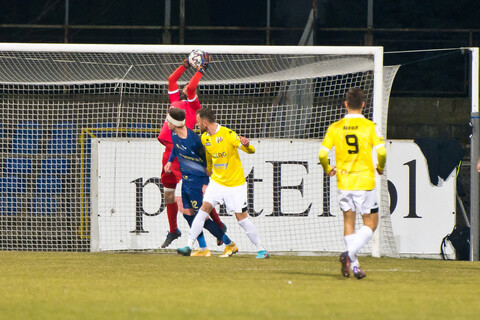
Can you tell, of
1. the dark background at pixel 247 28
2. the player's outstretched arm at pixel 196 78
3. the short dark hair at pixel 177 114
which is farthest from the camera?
the dark background at pixel 247 28

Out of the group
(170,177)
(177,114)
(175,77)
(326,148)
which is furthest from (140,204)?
(326,148)

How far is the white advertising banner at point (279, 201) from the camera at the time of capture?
10.9 m

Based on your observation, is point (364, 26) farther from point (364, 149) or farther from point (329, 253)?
point (364, 149)

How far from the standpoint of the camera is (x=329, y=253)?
10.8 meters

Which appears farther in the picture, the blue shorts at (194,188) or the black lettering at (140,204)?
the black lettering at (140,204)

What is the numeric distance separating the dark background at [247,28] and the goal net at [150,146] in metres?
3.45

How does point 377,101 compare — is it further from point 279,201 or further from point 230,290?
point 230,290

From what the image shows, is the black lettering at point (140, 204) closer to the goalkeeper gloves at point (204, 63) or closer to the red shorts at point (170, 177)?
the red shorts at point (170, 177)

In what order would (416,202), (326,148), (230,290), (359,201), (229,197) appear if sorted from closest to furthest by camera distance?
(230,290), (359,201), (326,148), (229,197), (416,202)

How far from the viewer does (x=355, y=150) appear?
22.9 ft

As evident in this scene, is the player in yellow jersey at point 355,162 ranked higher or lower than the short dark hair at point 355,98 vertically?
lower

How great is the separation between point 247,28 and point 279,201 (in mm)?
5327

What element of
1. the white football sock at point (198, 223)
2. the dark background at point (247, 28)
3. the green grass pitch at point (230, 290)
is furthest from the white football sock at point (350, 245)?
the dark background at point (247, 28)

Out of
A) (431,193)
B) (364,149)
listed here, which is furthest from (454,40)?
(364,149)
